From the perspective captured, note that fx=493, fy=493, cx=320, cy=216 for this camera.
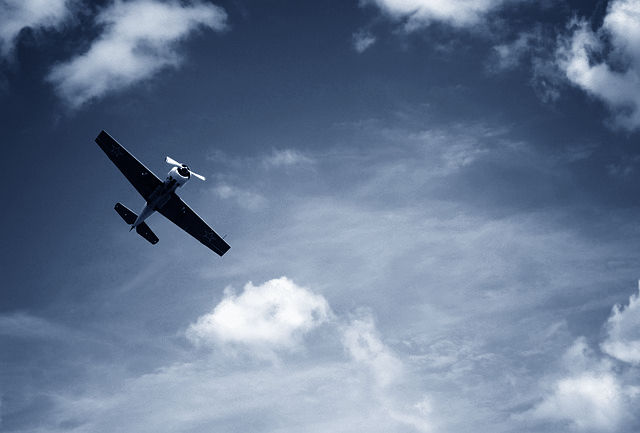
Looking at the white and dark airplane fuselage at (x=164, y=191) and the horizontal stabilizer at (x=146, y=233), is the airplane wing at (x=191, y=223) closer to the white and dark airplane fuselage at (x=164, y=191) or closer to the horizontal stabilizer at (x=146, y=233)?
the white and dark airplane fuselage at (x=164, y=191)

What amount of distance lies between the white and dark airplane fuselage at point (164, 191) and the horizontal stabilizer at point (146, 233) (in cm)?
144

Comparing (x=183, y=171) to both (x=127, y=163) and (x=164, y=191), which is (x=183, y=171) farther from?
(x=127, y=163)

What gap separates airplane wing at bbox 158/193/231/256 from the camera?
50.3m

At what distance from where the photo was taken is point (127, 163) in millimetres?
46781

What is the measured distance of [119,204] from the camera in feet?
174

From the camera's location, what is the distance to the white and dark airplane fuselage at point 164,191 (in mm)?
45406

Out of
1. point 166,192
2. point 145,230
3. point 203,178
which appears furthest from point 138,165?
point 145,230

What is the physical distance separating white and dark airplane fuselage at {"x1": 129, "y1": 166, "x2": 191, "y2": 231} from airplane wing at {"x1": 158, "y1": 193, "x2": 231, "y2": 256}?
0.91 meters

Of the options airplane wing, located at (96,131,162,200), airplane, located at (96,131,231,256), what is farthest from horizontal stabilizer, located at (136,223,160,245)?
airplane wing, located at (96,131,162,200)

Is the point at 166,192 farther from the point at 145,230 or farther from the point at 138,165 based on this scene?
the point at 145,230

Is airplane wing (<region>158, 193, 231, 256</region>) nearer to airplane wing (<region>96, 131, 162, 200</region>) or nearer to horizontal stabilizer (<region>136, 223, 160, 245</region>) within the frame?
airplane wing (<region>96, 131, 162, 200</region>)

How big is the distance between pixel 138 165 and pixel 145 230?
9.83 meters

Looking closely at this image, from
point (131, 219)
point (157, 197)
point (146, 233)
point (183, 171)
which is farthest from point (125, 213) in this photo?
point (183, 171)

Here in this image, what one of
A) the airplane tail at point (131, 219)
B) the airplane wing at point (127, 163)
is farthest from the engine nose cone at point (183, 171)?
the airplane tail at point (131, 219)
